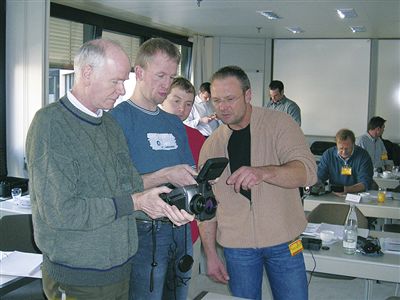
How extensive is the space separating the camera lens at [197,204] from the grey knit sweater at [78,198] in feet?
0.71

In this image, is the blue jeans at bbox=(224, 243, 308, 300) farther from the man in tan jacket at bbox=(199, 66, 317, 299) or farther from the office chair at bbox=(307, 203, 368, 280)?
the office chair at bbox=(307, 203, 368, 280)

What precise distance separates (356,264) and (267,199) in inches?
35.2

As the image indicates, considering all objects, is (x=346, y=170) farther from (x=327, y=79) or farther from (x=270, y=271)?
(x=327, y=79)

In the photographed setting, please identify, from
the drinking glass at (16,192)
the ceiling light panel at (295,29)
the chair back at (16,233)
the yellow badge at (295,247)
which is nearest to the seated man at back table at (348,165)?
the yellow badge at (295,247)

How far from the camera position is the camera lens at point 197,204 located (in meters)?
1.80

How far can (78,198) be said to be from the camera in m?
1.61

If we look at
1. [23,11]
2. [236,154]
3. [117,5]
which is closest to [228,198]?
[236,154]

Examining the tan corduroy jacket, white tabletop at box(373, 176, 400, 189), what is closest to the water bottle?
the tan corduroy jacket

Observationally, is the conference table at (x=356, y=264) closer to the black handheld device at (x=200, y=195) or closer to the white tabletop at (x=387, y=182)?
the black handheld device at (x=200, y=195)

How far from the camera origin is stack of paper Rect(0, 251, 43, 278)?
2288mm

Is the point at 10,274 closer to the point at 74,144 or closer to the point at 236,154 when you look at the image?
the point at 74,144

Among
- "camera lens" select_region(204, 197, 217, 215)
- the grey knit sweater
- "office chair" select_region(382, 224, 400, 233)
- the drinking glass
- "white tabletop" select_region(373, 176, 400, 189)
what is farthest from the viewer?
"white tabletop" select_region(373, 176, 400, 189)

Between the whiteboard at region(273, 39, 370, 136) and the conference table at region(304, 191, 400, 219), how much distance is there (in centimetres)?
552

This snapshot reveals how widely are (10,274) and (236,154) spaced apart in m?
1.14
